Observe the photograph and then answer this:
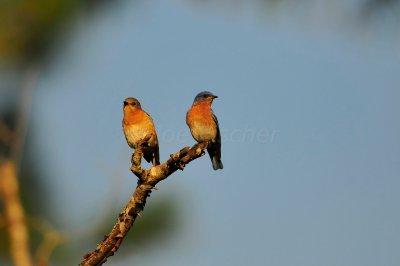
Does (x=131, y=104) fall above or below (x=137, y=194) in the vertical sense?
above

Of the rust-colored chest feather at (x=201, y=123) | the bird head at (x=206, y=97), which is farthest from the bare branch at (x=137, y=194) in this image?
the bird head at (x=206, y=97)

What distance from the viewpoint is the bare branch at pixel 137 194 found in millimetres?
5633

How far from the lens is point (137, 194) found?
606 cm

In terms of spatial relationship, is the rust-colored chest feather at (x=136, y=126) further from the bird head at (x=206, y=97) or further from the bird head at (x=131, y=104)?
the bird head at (x=206, y=97)

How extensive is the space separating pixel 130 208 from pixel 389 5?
2.90 metres

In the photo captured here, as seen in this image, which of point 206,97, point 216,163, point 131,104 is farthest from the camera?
point 216,163

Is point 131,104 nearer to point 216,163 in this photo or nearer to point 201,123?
point 201,123

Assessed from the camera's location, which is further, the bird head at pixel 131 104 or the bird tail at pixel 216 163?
the bird tail at pixel 216 163

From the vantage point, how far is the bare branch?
563 centimetres

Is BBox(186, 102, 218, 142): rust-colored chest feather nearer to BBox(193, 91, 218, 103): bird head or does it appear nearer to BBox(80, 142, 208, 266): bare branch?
BBox(193, 91, 218, 103): bird head

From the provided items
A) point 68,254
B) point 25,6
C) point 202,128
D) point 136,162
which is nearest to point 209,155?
point 202,128

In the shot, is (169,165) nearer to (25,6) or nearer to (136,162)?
(136,162)

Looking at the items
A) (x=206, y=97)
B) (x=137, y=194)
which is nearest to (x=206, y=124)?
(x=206, y=97)

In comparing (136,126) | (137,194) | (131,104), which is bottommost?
(137,194)
